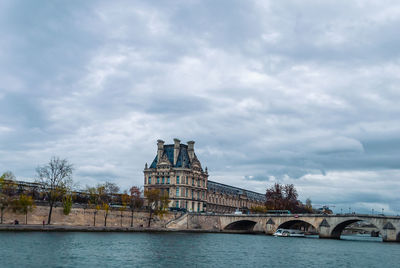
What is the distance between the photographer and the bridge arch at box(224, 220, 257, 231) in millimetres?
131137

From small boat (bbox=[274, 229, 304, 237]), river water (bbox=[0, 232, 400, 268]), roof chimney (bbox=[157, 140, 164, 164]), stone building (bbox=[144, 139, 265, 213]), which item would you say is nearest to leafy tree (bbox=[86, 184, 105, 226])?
stone building (bbox=[144, 139, 265, 213])

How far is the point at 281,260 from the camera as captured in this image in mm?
59719

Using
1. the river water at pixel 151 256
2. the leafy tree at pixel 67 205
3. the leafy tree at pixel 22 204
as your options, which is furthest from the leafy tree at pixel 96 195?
the river water at pixel 151 256

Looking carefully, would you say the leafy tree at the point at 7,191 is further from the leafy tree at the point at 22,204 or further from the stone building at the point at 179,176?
the stone building at the point at 179,176

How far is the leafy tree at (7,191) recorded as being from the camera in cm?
8821

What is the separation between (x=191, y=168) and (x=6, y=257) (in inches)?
3962

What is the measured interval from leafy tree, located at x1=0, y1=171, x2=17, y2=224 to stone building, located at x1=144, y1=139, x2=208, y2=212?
52.1m

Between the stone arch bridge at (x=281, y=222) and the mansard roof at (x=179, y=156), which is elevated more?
the mansard roof at (x=179, y=156)

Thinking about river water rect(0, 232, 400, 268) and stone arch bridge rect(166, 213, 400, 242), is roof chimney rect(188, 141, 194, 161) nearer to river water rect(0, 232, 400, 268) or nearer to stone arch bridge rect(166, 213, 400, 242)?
stone arch bridge rect(166, 213, 400, 242)

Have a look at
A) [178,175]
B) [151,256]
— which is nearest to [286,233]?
[178,175]

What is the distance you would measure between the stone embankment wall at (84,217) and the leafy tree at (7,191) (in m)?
1.75

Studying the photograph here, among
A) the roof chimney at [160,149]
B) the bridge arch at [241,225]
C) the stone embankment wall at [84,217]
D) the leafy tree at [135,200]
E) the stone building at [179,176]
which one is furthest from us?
the roof chimney at [160,149]

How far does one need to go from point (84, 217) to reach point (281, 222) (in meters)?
49.4

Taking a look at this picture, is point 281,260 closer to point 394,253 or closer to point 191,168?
point 394,253
